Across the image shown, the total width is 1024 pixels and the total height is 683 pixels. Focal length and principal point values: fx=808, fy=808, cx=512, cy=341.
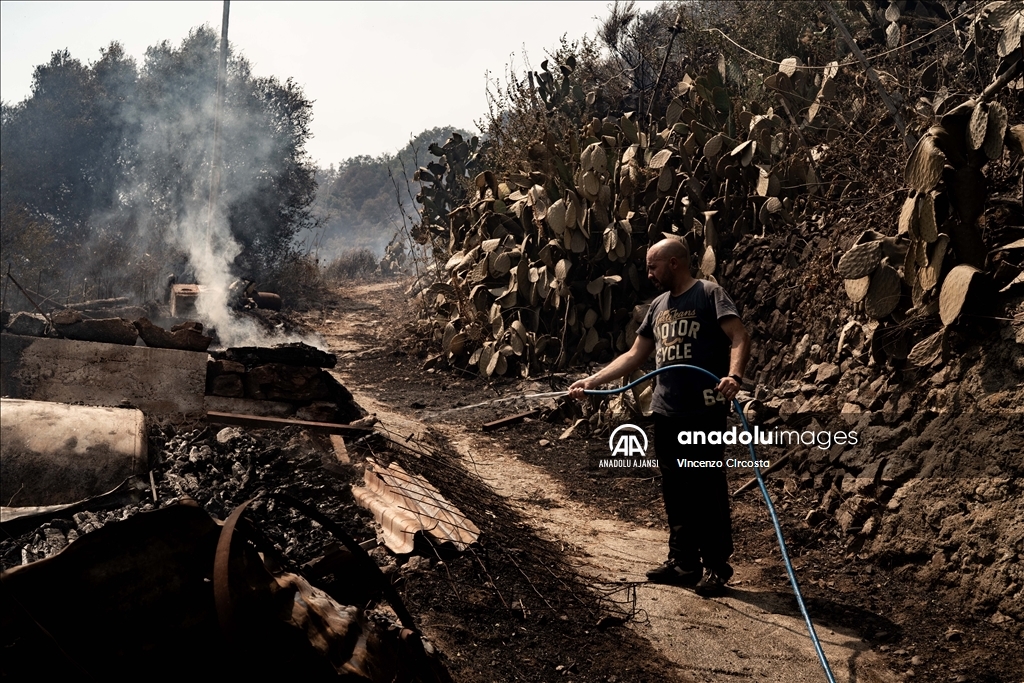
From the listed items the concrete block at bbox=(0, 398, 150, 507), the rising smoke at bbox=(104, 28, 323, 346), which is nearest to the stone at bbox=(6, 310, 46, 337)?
the concrete block at bbox=(0, 398, 150, 507)

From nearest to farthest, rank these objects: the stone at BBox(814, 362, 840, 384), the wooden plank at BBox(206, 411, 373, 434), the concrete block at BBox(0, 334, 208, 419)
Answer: the wooden plank at BBox(206, 411, 373, 434) < the stone at BBox(814, 362, 840, 384) < the concrete block at BBox(0, 334, 208, 419)

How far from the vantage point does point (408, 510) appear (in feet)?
13.2

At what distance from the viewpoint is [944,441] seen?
412 cm

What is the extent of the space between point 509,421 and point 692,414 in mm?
3985

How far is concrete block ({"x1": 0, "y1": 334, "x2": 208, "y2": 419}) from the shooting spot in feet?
19.0

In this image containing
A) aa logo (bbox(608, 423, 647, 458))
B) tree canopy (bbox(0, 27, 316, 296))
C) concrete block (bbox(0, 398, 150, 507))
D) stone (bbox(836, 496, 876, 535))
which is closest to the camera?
concrete block (bbox(0, 398, 150, 507))

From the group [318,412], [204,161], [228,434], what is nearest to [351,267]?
[204,161]

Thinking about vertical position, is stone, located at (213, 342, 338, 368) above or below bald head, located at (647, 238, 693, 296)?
below

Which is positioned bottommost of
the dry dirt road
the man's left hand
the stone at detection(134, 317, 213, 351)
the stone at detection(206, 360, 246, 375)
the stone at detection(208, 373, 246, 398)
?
the dry dirt road

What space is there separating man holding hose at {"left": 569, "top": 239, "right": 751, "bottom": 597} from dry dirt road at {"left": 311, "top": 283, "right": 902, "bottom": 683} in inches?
6.4

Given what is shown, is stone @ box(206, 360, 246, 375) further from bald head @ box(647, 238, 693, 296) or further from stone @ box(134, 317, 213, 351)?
bald head @ box(647, 238, 693, 296)

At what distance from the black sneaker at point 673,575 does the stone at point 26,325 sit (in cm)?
476

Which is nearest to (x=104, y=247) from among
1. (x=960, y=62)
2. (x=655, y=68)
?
(x=655, y=68)

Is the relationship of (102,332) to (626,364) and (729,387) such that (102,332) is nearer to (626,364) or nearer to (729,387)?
(626,364)
